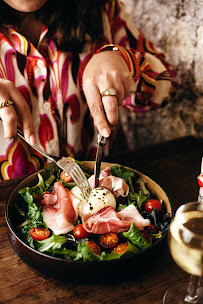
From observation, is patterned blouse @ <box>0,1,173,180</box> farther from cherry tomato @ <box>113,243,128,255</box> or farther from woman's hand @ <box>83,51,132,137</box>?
cherry tomato @ <box>113,243,128,255</box>

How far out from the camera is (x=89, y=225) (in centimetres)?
101

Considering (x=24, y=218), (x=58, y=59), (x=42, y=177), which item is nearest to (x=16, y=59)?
(x=58, y=59)

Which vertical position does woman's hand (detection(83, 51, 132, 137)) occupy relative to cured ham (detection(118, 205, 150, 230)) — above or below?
above

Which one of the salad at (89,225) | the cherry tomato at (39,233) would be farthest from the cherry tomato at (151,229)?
the cherry tomato at (39,233)

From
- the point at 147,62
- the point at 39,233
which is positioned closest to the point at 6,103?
the point at 39,233

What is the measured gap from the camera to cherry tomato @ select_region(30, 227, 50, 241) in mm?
979

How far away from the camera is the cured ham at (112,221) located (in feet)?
3.25

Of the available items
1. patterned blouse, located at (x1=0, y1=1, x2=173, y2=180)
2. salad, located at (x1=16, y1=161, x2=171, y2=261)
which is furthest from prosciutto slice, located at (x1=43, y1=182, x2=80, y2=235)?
patterned blouse, located at (x1=0, y1=1, x2=173, y2=180)

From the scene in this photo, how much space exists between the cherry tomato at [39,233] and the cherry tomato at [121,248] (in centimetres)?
22

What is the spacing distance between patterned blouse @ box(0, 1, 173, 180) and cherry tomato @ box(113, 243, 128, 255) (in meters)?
0.89

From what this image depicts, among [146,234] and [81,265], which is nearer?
[81,265]

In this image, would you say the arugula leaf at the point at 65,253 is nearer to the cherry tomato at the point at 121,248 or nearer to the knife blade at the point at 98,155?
the cherry tomato at the point at 121,248

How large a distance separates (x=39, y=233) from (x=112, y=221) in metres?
0.23

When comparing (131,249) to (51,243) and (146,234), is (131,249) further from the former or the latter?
(51,243)
